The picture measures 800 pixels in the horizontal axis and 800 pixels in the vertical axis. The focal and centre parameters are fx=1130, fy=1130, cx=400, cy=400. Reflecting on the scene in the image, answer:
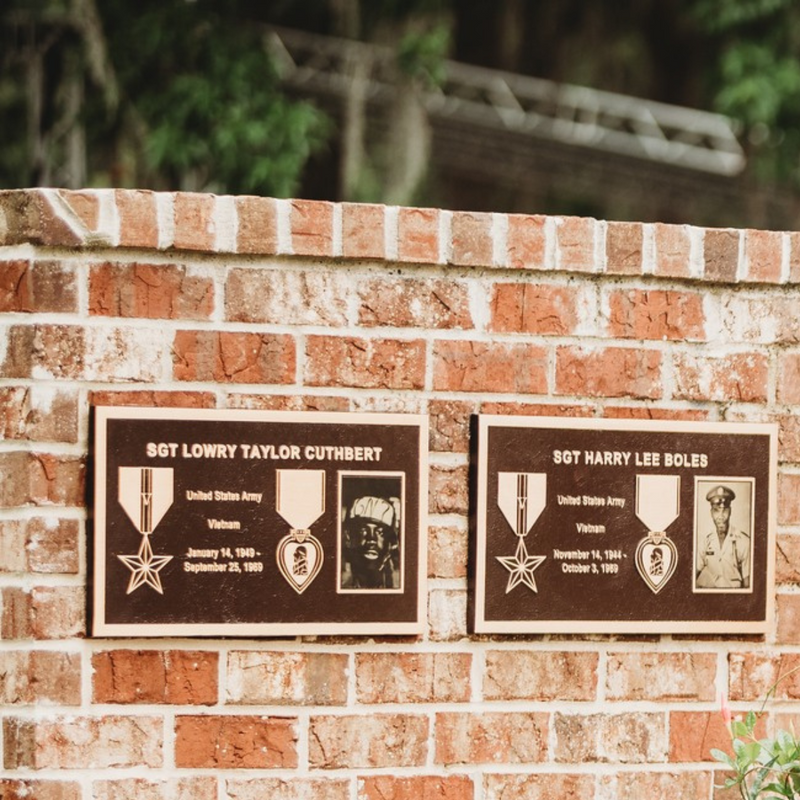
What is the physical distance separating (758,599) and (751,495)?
0.72 ft

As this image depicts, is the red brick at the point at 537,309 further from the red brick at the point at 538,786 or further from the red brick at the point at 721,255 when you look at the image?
the red brick at the point at 538,786

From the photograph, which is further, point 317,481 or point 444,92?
point 444,92

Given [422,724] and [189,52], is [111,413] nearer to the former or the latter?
[422,724]

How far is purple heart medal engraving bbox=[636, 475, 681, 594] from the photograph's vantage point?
2355 millimetres

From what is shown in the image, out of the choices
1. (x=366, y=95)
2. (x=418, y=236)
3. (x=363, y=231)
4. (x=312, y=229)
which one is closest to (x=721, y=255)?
(x=418, y=236)

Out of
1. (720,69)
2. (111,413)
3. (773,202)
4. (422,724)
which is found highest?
(720,69)

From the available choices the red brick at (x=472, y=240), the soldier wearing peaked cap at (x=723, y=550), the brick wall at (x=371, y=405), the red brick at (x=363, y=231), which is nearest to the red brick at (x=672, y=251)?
the brick wall at (x=371, y=405)

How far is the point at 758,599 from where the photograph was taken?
2.39 metres

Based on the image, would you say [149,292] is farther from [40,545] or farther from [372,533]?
[372,533]

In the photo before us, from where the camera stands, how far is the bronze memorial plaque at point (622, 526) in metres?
2.29

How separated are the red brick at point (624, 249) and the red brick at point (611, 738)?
92 cm

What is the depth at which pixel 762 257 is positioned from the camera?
2391 mm

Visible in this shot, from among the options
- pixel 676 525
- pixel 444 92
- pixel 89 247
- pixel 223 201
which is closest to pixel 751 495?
pixel 676 525

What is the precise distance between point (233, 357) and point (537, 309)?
2.06 ft
